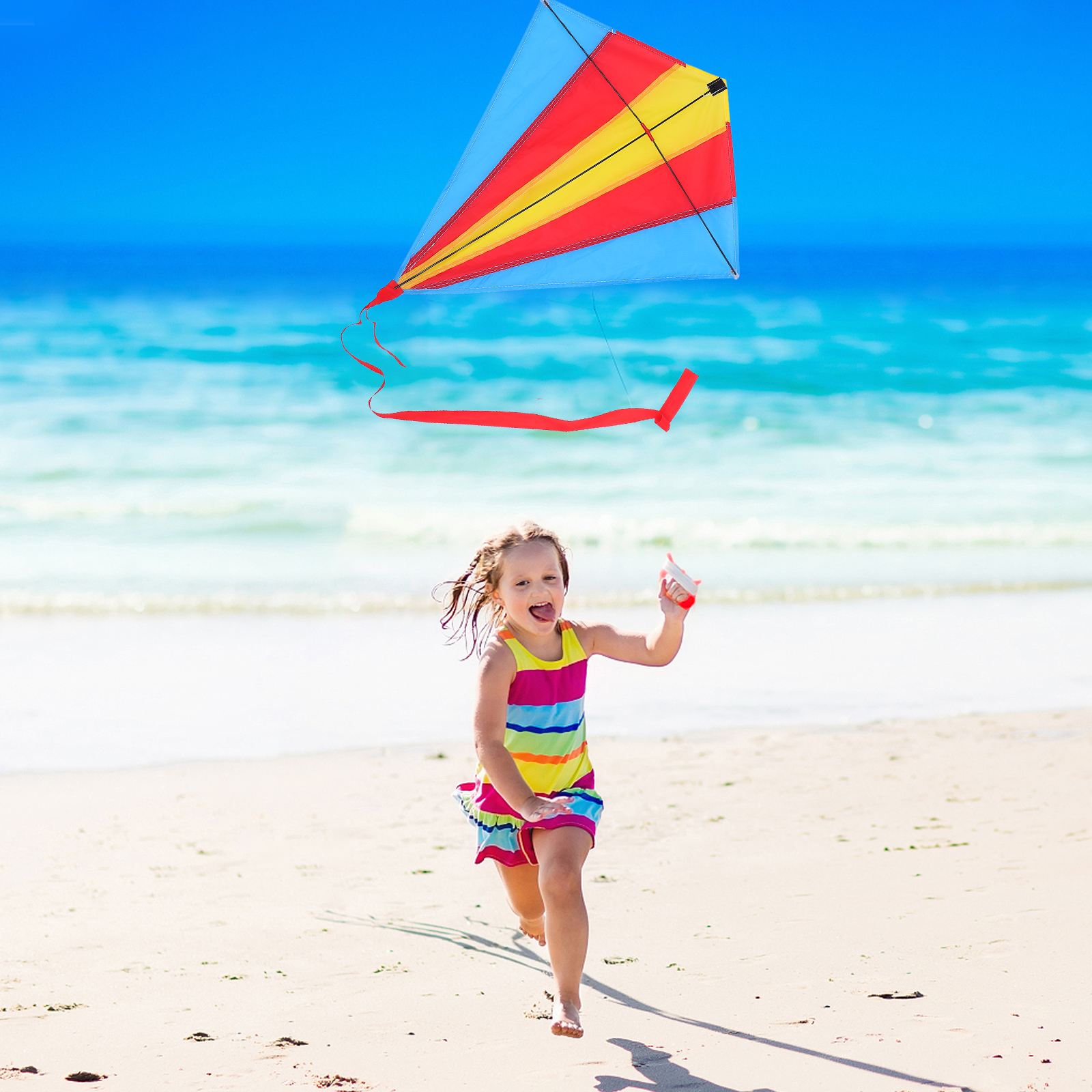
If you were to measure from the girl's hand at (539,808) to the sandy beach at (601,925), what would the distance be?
1.71 feet

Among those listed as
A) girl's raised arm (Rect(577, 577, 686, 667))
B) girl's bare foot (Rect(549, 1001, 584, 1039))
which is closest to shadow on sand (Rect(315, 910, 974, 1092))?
girl's bare foot (Rect(549, 1001, 584, 1039))

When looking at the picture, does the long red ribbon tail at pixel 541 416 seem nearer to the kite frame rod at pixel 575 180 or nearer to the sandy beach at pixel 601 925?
the kite frame rod at pixel 575 180

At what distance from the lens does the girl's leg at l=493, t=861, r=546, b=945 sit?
11.3ft

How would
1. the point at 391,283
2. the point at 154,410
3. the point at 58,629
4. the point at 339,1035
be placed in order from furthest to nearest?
the point at 154,410 → the point at 58,629 → the point at 391,283 → the point at 339,1035

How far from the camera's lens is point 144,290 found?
33.1m

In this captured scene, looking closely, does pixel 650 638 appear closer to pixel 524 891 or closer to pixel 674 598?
pixel 674 598

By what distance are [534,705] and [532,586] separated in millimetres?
286

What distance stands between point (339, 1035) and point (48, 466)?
12659 millimetres

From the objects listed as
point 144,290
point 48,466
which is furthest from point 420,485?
point 144,290

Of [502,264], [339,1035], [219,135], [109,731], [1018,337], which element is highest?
[219,135]

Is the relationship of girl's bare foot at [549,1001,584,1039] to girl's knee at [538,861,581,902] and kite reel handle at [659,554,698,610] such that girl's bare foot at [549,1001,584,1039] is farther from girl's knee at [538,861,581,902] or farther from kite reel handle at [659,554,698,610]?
kite reel handle at [659,554,698,610]

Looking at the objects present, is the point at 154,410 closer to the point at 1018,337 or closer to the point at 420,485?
the point at 420,485

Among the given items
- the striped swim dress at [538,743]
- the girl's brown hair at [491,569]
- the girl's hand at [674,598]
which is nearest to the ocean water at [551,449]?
the girl's brown hair at [491,569]

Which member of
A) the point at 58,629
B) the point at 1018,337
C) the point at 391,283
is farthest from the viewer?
the point at 1018,337
